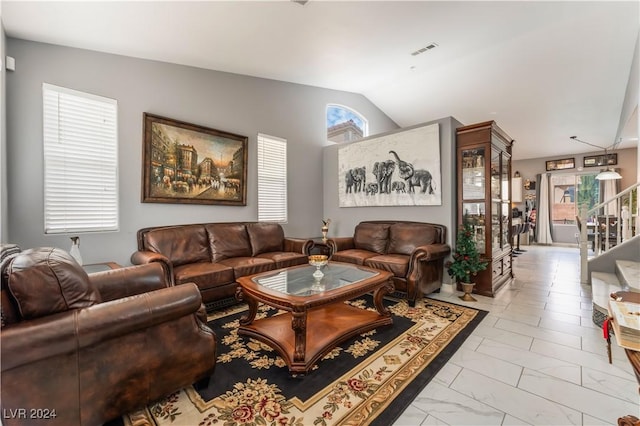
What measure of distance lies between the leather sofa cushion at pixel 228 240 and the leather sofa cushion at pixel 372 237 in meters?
1.80

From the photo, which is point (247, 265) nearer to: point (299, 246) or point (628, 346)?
point (299, 246)

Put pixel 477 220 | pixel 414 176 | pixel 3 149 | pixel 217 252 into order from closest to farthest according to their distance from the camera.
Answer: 1. pixel 3 149
2. pixel 217 252
3. pixel 477 220
4. pixel 414 176

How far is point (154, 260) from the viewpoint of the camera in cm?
257

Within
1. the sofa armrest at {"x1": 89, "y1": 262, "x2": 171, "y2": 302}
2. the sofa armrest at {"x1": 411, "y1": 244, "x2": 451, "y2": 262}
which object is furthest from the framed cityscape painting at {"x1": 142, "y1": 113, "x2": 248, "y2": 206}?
the sofa armrest at {"x1": 411, "y1": 244, "x2": 451, "y2": 262}

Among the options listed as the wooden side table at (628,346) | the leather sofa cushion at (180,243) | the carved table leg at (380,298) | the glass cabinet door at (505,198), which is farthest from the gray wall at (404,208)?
the wooden side table at (628,346)

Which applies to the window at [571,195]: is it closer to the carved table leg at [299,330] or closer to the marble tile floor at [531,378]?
the marble tile floor at [531,378]

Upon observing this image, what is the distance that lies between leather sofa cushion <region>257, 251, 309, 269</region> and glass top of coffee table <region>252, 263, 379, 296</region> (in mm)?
602

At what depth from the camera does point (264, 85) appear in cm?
448

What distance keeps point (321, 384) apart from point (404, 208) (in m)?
3.15

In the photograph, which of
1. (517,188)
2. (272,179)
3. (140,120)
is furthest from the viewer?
(517,188)

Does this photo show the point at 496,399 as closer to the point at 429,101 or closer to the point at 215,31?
the point at 215,31

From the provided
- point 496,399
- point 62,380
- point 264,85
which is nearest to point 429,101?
point 264,85

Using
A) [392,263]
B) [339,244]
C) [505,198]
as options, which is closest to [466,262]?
[392,263]

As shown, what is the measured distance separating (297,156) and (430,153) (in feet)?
7.67
